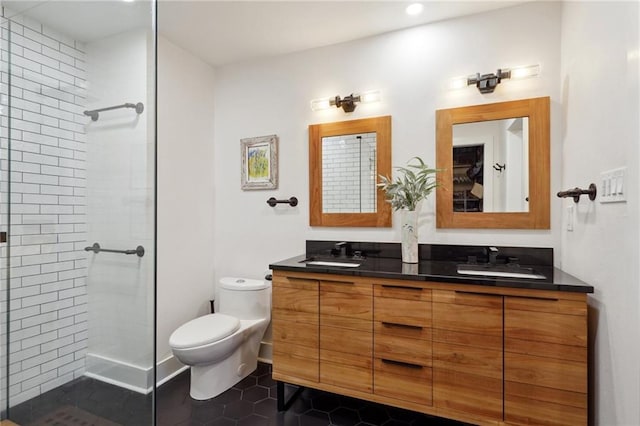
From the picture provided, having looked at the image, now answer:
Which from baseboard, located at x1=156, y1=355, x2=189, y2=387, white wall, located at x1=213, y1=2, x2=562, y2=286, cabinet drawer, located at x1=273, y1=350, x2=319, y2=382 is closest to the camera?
cabinet drawer, located at x1=273, y1=350, x2=319, y2=382

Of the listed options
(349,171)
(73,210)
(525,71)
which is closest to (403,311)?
(349,171)

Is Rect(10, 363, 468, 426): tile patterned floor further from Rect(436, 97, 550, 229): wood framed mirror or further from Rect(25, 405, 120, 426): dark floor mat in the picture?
Rect(436, 97, 550, 229): wood framed mirror

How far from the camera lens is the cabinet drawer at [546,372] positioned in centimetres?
131

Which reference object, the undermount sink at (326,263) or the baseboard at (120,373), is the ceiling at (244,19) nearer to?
the undermount sink at (326,263)

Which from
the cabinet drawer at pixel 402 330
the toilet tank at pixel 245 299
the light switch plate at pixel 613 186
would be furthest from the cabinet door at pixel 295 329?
the light switch plate at pixel 613 186

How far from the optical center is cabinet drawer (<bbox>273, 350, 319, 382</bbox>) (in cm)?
178

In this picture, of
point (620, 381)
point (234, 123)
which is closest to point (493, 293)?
point (620, 381)

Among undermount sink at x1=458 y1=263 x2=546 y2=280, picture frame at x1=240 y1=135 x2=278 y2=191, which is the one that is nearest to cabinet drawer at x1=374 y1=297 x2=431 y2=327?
undermount sink at x1=458 y1=263 x2=546 y2=280

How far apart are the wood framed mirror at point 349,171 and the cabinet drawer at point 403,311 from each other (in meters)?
0.71

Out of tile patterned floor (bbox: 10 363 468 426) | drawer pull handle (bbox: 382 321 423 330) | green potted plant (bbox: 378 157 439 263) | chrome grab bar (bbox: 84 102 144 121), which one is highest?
chrome grab bar (bbox: 84 102 144 121)

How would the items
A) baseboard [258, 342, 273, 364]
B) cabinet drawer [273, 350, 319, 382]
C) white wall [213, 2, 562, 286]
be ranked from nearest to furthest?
cabinet drawer [273, 350, 319, 382] → white wall [213, 2, 562, 286] → baseboard [258, 342, 273, 364]

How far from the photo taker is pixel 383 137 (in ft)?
7.22

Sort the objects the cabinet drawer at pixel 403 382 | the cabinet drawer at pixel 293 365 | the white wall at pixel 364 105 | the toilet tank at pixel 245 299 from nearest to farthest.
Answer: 1. the cabinet drawer at pixel 403 382
2. the cabinet drawer at pixel 293 365
3. the white wall at pixel 364 105
4. the toilet tank at pixel 245 299

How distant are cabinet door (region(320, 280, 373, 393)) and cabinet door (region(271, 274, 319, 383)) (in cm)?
5
